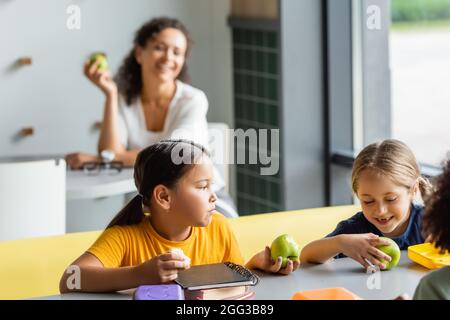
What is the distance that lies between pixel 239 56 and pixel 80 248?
2036 millimetres

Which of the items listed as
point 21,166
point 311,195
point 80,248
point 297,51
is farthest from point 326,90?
point 80,248

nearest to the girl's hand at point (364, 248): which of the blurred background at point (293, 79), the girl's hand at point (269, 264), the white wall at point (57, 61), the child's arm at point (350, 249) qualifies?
the child's arm at point (350, 249)

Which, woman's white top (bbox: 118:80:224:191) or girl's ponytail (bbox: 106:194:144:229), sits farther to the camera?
woman's white top (bbox: 118:80:224:191)

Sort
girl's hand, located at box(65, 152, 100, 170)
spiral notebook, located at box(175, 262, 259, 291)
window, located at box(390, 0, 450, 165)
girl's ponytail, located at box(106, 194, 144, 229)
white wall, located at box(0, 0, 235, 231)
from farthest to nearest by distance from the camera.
A: white wall, located at box(0, 0, 235, 231) → window, located at box(390, 0, 450, 165) → girl's hand, located at box(65, 152, 100, 170) → girl's ponytail, located at box(106, 194, 144, 229) → spiral notebook, located at box(175, 262, 259, 291)

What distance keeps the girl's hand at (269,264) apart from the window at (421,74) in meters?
1.53

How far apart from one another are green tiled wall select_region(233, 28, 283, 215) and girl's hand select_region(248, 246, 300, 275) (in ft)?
6.43

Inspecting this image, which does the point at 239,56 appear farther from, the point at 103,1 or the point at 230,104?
the point at 103,1

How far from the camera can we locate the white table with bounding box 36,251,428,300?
5.14 feet

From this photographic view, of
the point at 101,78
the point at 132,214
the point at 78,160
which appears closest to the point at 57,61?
the point at 101,78

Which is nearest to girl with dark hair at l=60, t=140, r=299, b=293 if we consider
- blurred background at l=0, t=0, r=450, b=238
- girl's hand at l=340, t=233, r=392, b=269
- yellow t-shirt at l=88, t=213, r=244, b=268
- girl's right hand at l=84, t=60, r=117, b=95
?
yellow t-shirt at l=88, t=213, r=244, b=268

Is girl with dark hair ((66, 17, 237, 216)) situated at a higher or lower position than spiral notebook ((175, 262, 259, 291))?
higher

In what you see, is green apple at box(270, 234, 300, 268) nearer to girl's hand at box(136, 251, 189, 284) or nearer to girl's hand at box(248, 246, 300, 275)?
girl's hand at box(248, 246, 300, 275)

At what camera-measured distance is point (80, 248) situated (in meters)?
2.07

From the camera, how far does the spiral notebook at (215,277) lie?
153cm
